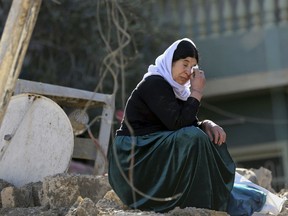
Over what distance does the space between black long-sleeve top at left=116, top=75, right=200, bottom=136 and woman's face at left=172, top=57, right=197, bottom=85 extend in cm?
11

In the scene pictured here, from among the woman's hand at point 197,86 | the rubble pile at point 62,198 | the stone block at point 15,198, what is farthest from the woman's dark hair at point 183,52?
the stone block at point 15,198

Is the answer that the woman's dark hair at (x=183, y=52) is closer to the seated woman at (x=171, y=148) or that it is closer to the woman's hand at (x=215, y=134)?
the seated woman at (x=171, y=148)

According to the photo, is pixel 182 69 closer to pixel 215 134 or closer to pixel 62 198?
pixel 215 134

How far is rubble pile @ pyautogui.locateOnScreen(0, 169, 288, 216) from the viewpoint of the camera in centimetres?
565

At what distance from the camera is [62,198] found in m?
5.97

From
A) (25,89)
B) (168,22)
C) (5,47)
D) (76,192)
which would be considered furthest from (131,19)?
(5,47)

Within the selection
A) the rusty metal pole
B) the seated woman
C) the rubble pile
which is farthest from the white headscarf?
the rusty metal pole

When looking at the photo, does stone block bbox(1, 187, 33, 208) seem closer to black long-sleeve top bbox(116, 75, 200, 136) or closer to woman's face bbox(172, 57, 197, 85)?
black long-sleeve top bbox(116, 75, 200, 136)

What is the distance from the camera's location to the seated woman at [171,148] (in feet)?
18.6

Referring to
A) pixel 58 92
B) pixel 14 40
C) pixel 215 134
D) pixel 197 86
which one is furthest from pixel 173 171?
pixel 58 92

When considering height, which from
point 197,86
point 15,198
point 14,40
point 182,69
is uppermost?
point 182,69

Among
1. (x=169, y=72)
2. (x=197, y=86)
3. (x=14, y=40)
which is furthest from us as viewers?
(x=169, y=72)

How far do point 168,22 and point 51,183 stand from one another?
18.1ft

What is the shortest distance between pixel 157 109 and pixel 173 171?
0.37 meters
